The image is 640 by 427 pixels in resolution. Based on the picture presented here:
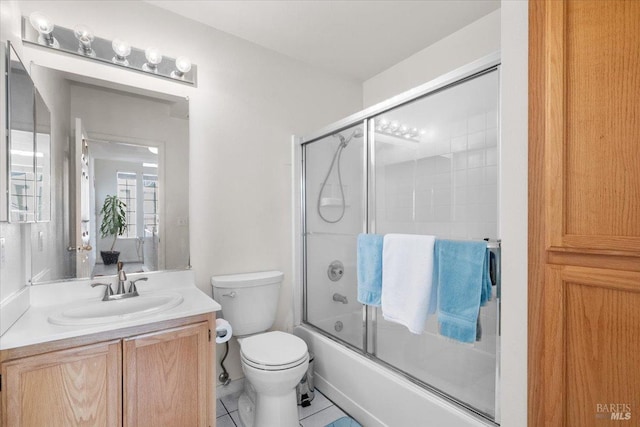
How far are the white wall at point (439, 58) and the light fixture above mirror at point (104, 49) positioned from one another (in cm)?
159

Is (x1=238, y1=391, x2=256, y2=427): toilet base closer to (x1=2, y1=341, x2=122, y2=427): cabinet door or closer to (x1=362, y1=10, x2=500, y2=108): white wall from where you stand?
(x1=2, y1=341, x2=122, y2=427): cabinet door

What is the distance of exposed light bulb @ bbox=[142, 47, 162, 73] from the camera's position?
1.84 m

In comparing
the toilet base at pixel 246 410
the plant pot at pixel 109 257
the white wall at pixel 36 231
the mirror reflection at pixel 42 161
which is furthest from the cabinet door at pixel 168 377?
the mirror reflection at pixel 42 161

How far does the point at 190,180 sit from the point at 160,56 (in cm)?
76

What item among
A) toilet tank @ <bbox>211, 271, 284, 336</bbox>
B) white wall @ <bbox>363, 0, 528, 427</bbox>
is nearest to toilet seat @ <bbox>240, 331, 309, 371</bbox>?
toilet tank @ <bbox>211, 271, 284, 336</bbox>

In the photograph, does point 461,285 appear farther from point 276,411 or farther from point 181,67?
point 181,67

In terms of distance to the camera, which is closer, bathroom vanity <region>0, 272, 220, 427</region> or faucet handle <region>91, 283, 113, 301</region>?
bathroom vanity <region>0, 272, 220, 427</region>

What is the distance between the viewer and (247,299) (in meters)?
2.04

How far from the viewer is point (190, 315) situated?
4.85 ft

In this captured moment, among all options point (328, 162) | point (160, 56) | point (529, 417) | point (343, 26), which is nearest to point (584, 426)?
point (529, 417)

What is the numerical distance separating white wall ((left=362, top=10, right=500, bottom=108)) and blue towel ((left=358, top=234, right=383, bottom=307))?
56.9 inches

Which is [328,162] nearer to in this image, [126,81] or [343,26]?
[343,26]

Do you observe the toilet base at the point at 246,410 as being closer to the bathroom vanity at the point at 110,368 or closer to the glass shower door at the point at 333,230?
the bathroom vanity at the point at 110,368

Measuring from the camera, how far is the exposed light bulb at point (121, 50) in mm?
1746
